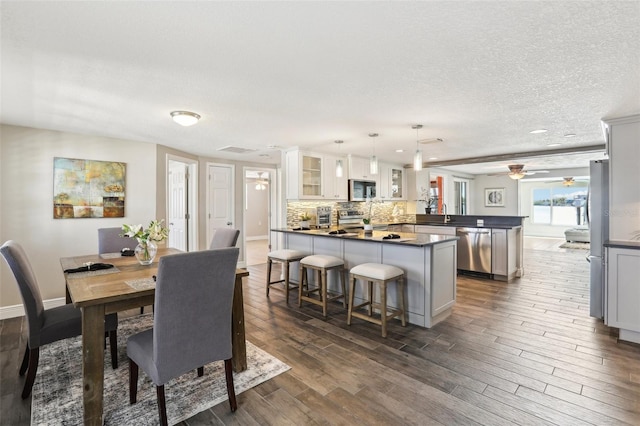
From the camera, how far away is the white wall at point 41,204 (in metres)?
3.72

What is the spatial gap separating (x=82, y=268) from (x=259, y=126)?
233cm

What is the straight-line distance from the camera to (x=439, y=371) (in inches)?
96.1

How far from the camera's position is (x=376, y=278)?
3.19 m

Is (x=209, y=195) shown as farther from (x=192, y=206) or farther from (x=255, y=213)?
(x=255, y=213)

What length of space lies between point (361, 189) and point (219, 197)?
2.93 metres

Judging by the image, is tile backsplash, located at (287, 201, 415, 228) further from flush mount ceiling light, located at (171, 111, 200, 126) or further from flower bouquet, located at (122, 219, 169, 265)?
flower bouquet, located at (122, 219, 169, 265)

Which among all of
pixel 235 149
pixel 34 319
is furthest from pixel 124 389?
pixel 235 149

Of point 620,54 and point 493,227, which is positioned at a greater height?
point 620,54

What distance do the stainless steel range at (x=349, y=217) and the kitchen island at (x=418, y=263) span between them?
227cm

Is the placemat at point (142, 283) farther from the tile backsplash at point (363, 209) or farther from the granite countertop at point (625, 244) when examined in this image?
the granite countertop at point (625, 244)

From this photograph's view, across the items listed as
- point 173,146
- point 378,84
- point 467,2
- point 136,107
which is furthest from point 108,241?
point 467,2

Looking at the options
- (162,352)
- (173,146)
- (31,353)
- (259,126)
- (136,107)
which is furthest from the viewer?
(173,146)

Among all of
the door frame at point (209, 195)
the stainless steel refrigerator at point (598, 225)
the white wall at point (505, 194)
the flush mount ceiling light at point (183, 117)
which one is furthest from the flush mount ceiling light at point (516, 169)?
the flush mount ceiling light at point (183, 117)

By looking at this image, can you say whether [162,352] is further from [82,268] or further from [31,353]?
[82,268]
